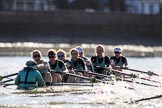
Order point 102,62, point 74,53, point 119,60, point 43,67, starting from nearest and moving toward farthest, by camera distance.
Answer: point 43,67 → point 74,53 → point 102,62 → point 119,60

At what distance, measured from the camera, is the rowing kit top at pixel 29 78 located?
19.2 m

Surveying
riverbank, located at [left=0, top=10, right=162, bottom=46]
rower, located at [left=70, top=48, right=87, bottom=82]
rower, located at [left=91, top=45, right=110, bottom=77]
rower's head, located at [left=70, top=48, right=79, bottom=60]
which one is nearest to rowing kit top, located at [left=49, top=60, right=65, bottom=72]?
rower's head, located at [left=70, top=48, right=79, bottom=60]

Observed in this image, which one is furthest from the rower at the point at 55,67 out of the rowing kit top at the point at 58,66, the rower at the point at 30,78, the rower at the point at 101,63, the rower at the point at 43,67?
the rower at the point at 101,63

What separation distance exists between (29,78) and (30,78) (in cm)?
3

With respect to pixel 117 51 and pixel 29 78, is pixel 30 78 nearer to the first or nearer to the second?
pixel 29 78

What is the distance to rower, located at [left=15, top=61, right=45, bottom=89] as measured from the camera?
62.8 feet

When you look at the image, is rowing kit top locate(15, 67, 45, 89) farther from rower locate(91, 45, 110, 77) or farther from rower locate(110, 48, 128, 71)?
rower locate(110, 48, 128, 71)

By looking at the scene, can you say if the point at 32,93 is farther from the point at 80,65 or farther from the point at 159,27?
the point at 159,27

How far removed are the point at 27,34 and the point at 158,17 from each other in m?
13.4

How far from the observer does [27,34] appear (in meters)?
54.3

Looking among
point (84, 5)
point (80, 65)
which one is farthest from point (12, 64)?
point (84, 5)

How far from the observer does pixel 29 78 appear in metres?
19.2

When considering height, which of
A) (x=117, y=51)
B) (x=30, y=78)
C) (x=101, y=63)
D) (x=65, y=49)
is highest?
(x=65, y=49)

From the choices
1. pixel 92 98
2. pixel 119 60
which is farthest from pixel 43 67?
pixel 119 60
